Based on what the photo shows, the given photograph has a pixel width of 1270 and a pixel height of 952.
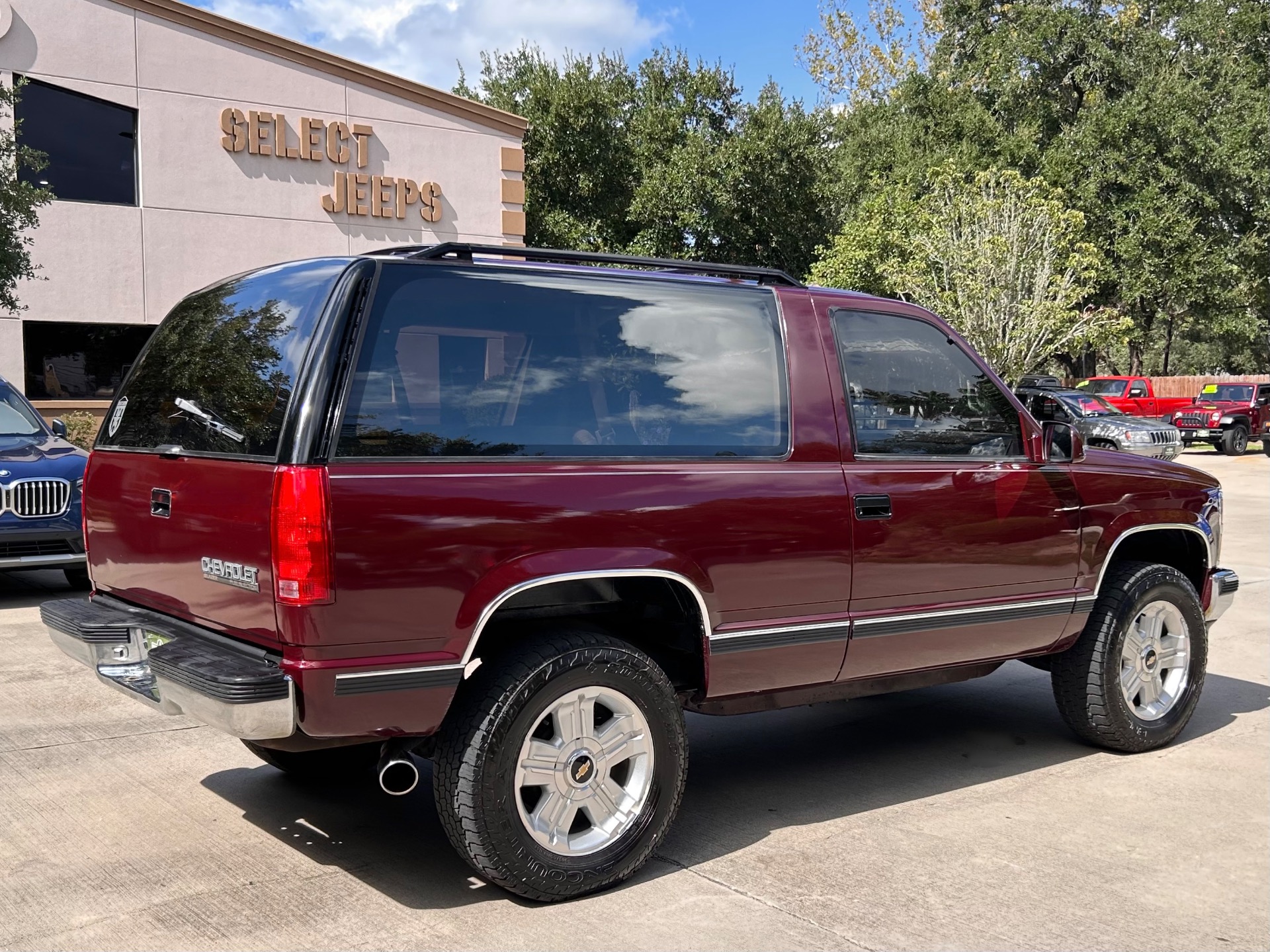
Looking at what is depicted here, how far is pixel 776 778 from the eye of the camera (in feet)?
17.6

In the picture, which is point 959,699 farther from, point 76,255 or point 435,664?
point 76,255

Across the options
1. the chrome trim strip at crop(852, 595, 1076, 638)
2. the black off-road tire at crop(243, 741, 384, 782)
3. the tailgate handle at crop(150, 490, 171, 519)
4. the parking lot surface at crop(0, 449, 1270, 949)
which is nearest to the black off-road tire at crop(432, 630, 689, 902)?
the parking lot surface at crop(0, 449, 1270, 949)

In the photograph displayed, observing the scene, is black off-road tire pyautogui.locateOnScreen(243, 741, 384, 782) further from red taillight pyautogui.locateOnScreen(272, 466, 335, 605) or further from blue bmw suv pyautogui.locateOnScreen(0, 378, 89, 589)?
blue bmw suv pyautogui.locateOnScreen(0, 378, 89, 589)

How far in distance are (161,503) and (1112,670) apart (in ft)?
13.1

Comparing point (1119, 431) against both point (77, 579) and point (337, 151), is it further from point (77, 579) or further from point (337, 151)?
point (77, 579)

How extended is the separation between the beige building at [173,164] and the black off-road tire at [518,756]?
17.4m

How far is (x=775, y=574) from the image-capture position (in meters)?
4.39

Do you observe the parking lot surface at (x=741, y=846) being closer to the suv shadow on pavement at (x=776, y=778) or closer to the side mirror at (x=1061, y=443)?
the suv shadow on pavement at (x=776, y=778)

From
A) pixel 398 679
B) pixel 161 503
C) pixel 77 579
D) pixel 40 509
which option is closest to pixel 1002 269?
pixel 77 579

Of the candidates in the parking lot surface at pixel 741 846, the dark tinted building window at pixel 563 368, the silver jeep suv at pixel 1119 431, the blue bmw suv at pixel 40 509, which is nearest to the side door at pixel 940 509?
the dark tinted building window at pixel 563 368

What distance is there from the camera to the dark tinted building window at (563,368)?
12.5 ft

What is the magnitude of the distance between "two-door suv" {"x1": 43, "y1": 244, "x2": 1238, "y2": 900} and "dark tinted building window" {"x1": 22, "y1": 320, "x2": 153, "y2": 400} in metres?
16.0

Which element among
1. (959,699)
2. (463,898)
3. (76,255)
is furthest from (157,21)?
(463,898)

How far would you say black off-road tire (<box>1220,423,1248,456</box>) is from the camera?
31516mm
